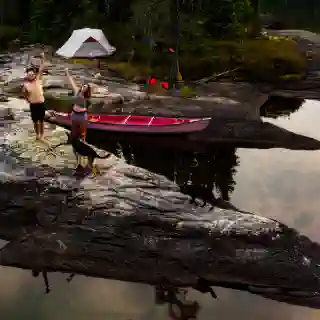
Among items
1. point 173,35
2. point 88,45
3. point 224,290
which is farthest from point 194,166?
point 88,45

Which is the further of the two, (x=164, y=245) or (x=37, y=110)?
(x=37, y=110)

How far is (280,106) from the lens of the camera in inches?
1032

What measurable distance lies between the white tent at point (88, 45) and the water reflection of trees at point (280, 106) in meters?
9.19

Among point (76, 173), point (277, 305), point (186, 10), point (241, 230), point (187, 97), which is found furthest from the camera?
point (186, 10)

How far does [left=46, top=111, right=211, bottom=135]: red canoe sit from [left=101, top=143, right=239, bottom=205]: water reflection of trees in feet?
3.00

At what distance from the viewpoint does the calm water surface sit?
9.81 m

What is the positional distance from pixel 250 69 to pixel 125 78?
788 centimetres

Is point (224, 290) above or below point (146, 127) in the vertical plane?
below

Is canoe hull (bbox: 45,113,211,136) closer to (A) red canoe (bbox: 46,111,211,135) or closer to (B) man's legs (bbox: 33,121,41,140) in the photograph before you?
(A) red canoe (bbox: 46,111,211,135)

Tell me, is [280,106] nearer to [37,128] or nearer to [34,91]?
[37,128]

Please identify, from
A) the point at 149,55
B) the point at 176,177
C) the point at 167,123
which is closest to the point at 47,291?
the point at 176,177

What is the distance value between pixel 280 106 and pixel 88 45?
1130 centimetres

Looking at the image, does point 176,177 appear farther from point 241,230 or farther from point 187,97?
point 187,97

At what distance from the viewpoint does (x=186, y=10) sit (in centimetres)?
2942
